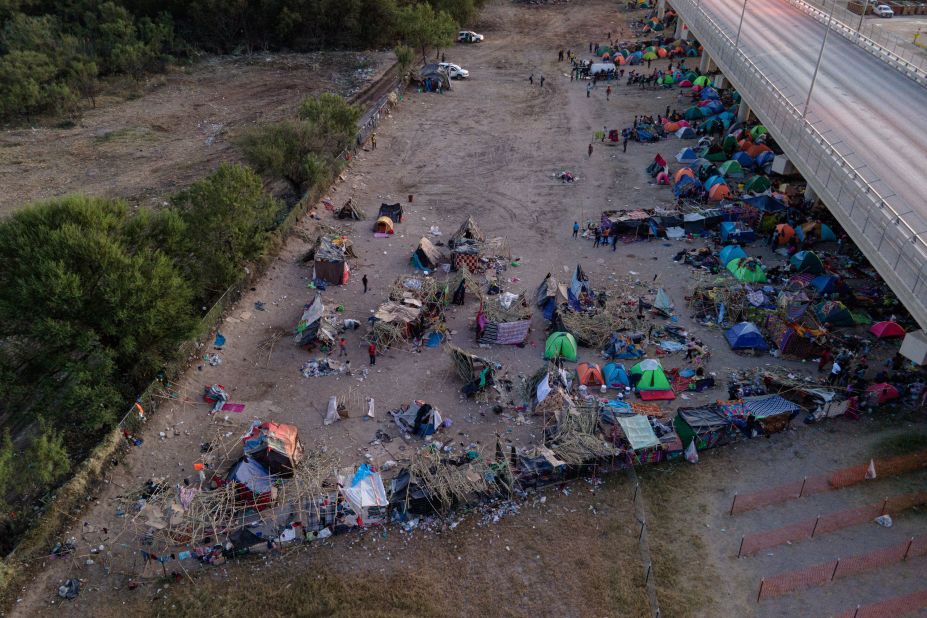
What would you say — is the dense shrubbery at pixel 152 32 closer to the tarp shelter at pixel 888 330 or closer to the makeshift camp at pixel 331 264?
the makeshift camp at pixel 331 264

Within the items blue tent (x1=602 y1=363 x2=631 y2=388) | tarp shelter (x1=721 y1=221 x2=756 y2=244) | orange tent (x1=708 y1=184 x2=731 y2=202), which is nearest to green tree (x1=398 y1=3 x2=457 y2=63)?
orange tent (x1=708 y1=184 x2=731 y2=202)

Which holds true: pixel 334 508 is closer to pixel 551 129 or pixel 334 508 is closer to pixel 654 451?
pixel 654 451

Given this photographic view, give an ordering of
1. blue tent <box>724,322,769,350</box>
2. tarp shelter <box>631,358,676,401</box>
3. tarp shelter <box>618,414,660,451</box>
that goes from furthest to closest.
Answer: blue tent <box>724,322,769,350</box>
tarp shelter <box>631,358,676,401</box>
tarp shelter <box>618,414,660,451</box>

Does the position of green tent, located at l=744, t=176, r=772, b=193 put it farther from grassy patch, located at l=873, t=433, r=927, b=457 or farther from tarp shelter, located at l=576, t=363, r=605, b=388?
tarp shelter, located at l=576, t=363, r=605, b=388

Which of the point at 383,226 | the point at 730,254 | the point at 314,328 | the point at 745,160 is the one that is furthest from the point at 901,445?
the point at 383,226

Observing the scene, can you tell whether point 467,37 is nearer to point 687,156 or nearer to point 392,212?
point 687,156
